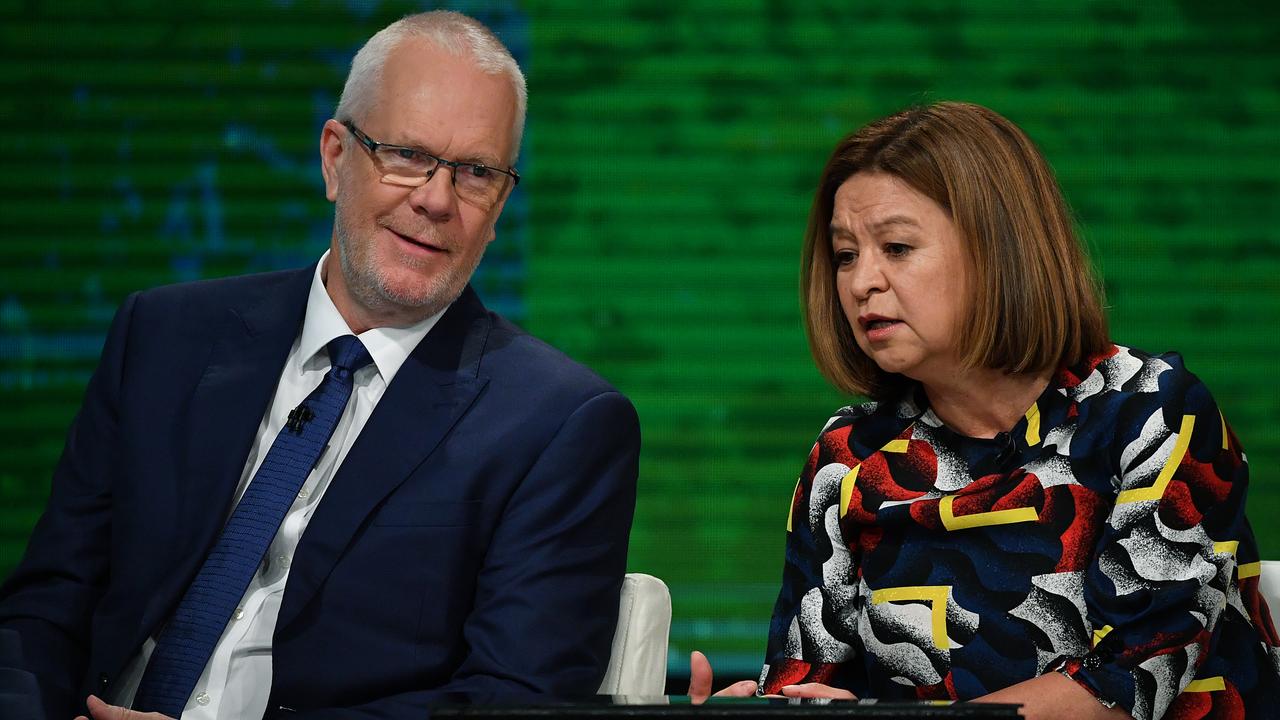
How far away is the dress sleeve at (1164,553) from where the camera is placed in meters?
1.83

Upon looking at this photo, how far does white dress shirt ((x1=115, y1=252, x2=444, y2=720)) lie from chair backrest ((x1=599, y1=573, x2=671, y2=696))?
0.53 m

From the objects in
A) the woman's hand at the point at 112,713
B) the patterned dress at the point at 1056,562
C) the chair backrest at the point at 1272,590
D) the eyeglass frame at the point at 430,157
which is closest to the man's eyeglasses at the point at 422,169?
the eyeglass frame at the point at 430,157

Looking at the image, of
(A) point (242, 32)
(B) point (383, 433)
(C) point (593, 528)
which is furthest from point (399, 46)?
(A) point (242, 32)

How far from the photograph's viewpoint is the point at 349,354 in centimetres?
226

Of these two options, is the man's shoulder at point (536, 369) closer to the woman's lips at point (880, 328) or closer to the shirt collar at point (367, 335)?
the shirt collar at point (367, 335)

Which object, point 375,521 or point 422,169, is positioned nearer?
point 375,521

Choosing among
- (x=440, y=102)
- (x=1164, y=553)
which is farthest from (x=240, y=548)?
(x=1164, y=553)

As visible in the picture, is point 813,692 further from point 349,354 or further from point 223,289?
point 223,289

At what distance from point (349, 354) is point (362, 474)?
9.3 inches

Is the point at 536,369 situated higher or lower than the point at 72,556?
higher

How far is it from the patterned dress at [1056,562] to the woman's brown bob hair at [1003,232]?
0.09 meters

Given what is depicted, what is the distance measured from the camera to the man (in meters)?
2.06

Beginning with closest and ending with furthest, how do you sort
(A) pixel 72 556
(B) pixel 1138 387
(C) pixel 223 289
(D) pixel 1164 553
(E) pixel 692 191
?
(D) pixel 1164 553, (B) pixel 1138 387, (A) pixel 72 556, (C) pixel 223 289, (E) pixel 692 191

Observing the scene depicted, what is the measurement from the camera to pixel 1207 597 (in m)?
1.86
